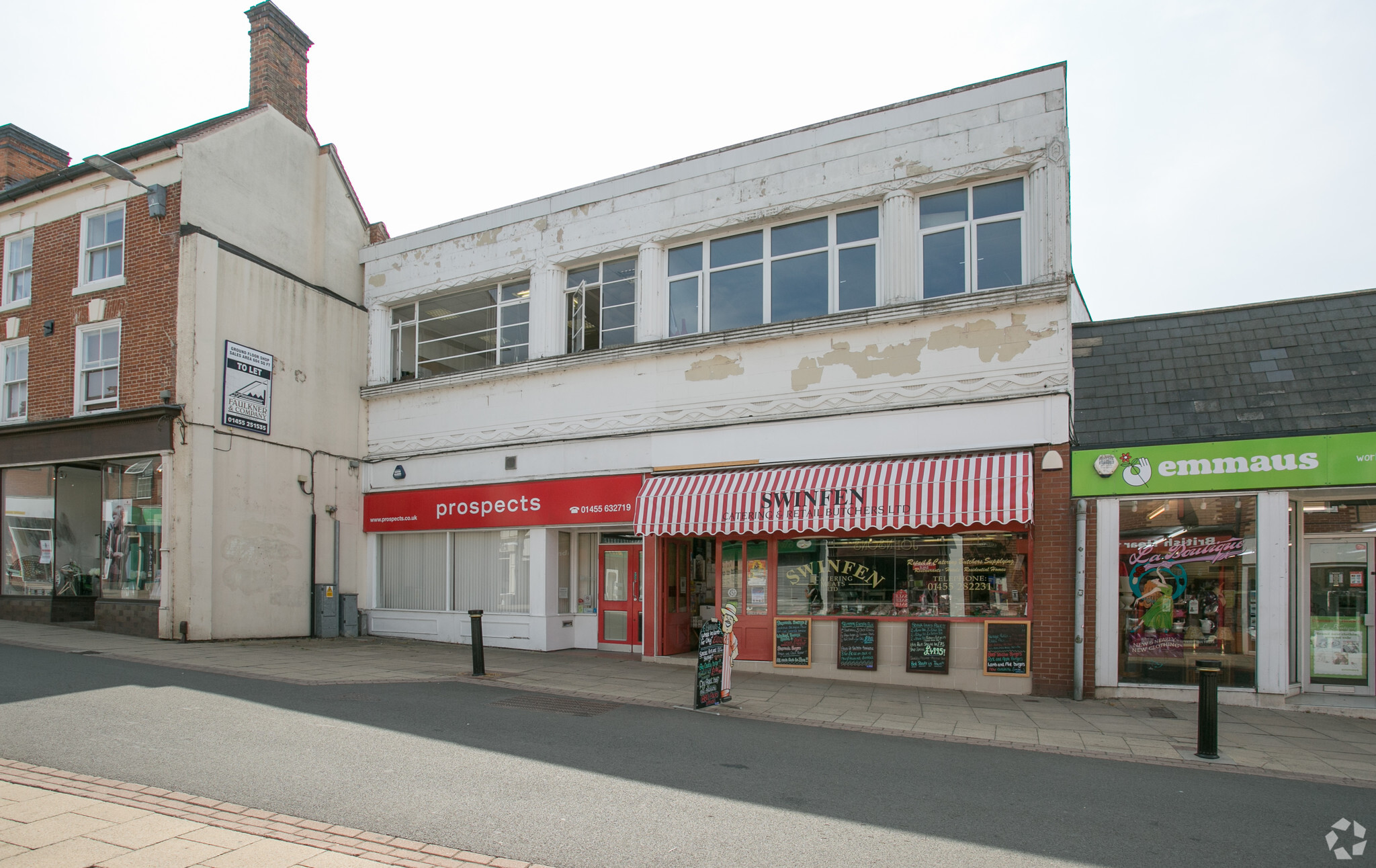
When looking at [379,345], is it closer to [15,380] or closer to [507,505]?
[507,505]

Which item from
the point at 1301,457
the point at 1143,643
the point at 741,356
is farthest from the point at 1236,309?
the point at 741,356

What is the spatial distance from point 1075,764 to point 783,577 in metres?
6.03

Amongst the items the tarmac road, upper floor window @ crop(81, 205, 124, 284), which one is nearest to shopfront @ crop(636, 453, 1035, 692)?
the tarmac road

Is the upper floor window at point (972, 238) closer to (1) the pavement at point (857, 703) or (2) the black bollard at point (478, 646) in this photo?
(1) the pavement at point (857, 703)

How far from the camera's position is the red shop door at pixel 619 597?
15.6 m

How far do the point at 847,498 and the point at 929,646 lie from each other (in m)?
2.50

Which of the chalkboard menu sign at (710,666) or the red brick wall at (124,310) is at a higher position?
the red brick wall at (124,310)

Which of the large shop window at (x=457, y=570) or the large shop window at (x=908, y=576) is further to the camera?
the large shop window at (x=457, y=570)

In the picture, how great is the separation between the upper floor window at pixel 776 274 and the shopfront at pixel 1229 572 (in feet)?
14.9

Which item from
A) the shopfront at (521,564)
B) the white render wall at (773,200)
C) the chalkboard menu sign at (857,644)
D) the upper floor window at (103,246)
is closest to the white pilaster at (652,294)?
the white render wall at (773,200)

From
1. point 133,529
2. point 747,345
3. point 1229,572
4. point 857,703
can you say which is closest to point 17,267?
point 133,529

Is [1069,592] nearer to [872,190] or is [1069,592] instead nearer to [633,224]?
[872,190]

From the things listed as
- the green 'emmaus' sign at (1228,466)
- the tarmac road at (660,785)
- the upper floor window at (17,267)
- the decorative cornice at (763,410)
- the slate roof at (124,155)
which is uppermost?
the slate roof at (124,155)

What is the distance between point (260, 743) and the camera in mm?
7441
